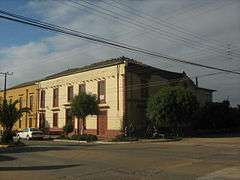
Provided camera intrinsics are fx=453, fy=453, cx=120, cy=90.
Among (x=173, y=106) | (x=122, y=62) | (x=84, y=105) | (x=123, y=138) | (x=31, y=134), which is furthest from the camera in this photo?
(x=31, y=134)

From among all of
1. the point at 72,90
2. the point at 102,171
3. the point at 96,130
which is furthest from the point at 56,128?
the point at 102,171

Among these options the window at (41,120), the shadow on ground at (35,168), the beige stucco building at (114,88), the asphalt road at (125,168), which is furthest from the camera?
the window at (41,120)

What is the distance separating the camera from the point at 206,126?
5709cm

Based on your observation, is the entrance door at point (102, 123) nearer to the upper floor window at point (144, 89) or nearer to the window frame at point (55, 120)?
the upper floor window at point (144, 89)

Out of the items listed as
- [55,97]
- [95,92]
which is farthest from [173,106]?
[55,97]

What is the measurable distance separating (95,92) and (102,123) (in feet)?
12.6

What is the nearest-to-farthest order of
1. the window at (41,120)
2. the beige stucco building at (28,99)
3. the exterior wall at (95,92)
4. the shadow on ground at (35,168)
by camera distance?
1. the shadow on ground at (35,168)
2. the exterior wall at (95,92)
3. the window at (41,120)
4. the beige stucco building at (28,99)

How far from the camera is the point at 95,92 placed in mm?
51688

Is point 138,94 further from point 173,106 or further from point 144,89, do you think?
point 173,106

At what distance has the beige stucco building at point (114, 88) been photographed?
47812 millimetres

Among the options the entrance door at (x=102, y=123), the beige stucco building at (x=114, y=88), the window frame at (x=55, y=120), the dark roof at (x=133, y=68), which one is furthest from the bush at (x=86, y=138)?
the window frame at (x=55, y=120)

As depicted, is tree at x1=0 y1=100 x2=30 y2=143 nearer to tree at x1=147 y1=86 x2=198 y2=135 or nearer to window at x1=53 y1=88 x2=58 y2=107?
tree at x1=147 y1=86 x2=198 y2=135

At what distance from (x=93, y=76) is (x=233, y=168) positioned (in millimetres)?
35711

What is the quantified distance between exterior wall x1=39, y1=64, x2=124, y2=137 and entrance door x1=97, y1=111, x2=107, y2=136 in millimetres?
A: 592
